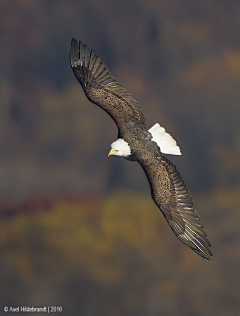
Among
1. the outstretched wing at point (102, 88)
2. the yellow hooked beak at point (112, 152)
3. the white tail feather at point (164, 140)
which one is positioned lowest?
the yellow hooked beak at point (112, 152)

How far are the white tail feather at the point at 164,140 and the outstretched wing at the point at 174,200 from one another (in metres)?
1.04

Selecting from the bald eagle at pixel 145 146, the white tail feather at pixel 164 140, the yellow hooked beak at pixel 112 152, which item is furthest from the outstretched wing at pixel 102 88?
the yellow hooked beak at pixel 112 152

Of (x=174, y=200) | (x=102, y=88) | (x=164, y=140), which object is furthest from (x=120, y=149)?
(x=102, y=88)

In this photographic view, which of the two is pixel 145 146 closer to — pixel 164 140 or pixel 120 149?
pixel 120 149

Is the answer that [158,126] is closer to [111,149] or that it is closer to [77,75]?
[111,149]

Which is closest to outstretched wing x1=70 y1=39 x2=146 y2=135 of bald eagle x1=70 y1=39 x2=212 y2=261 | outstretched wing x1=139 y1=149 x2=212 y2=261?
bald eagle x1=70 y1=39 x2=212 y2=261

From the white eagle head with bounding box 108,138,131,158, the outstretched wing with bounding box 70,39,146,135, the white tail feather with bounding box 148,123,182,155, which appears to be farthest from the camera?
the white tail feather with bounding box 148,123,182,155

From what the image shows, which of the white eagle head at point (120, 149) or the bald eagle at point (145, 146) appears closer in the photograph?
the bald eagle at point (145, 146)

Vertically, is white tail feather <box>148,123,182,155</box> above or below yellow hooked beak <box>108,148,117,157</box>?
above

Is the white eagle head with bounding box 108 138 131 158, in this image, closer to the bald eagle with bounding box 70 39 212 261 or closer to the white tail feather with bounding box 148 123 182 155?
the bald eagle with bounding box 70 39 212 261

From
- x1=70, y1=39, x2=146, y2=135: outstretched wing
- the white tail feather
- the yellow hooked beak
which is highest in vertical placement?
x1=70, y1=39, x2=146, y2=135: outstretched wing

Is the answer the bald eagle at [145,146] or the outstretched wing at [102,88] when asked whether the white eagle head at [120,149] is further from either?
the outstretched wing at [102,88]

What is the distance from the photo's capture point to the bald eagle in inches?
420

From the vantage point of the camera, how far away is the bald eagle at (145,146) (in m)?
10.7
